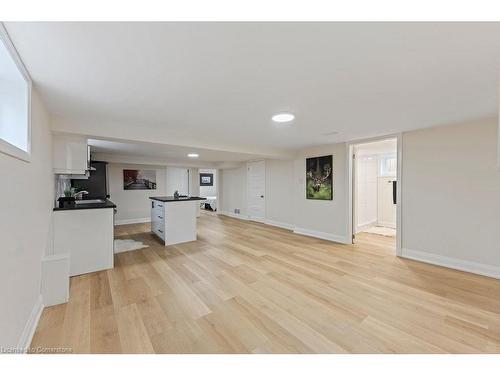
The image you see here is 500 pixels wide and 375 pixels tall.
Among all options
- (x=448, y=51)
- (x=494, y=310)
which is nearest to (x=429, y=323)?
(x=494, y=310)

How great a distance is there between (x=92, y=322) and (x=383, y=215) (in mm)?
6913

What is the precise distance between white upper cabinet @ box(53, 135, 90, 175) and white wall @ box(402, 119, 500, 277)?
5162 millimetres

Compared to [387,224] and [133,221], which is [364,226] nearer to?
[387,224]

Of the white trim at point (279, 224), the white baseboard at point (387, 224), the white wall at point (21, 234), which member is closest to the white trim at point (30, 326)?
the white wall at point (21, 234)

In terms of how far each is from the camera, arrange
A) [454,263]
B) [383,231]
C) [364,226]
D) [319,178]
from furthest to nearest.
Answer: [364,226]
[383,231]
[319,178]
[454,263]

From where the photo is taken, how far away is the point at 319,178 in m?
4.98

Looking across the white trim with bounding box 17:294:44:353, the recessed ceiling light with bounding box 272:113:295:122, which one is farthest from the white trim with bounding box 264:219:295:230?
the white trim with bounding box 17:294:44:353

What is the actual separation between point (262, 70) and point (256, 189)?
18.3 feet

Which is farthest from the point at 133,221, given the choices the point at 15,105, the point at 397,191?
the point at 397,191

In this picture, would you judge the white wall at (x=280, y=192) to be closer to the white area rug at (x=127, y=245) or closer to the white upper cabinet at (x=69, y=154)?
the white area rug at (x=127, y=245)

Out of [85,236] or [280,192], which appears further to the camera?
[280,192]

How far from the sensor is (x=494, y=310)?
2.04 meters
